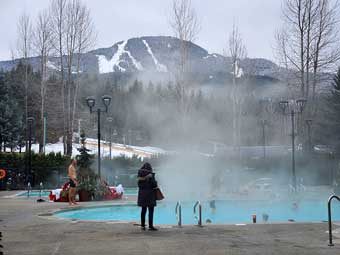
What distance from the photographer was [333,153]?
32750 mm

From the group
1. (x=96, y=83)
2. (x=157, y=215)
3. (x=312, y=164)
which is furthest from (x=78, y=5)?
(x=96, y=83)

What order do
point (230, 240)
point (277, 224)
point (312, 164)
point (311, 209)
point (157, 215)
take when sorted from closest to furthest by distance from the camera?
point (230, 240) → point (277, 224) → point (157, 215) → point (311, 209) → point (312, 164)

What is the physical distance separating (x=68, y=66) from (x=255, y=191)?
1798 centimetres

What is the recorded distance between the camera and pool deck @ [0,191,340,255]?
7.52m

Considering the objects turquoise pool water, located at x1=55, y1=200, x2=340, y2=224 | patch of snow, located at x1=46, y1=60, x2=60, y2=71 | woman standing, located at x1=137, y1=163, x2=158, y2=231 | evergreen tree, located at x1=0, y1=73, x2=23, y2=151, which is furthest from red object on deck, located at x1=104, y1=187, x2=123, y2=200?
evergreen tree, located at x1=0, y1=73, x2=23, y2=151

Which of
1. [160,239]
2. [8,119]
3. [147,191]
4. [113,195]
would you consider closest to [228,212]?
[113,195]

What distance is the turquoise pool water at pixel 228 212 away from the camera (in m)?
15.1

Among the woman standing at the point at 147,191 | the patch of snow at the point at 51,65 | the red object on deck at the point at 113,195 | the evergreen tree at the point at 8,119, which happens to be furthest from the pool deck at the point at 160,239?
the evergreen tree at the point at 8,119

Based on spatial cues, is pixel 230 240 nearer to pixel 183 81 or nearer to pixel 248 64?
pixel 183 81

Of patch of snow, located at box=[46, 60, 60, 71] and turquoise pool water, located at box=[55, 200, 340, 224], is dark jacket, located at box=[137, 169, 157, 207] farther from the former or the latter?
patch of snow, located at box=[46, 60, 60, 71]

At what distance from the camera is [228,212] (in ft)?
56.1

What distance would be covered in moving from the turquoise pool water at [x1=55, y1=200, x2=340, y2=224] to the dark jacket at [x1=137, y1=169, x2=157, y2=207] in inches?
182

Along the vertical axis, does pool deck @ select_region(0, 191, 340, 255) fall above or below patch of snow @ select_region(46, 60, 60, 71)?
below

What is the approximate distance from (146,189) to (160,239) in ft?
4.71
